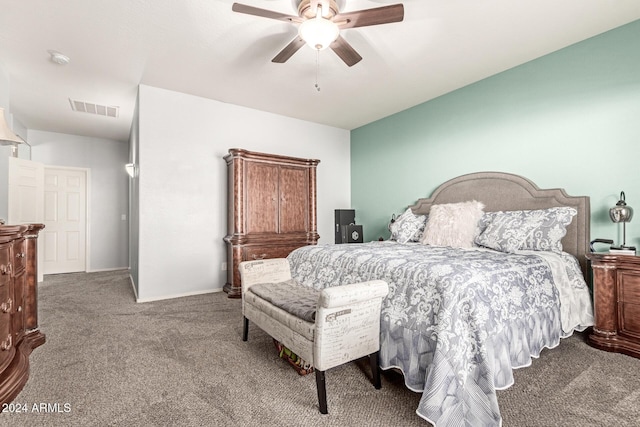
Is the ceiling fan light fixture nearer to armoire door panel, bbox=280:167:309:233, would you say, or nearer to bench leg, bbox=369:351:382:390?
bench leg, bbox=369:351:382:390

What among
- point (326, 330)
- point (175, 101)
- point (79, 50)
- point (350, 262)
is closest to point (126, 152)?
point (175, 101)

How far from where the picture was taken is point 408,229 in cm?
351

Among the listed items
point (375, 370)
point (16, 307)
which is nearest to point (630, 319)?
point (375, 370)

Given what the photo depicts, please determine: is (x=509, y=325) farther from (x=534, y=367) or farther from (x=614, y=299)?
(x=614, y=299)

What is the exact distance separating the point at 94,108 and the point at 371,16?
4385 mm

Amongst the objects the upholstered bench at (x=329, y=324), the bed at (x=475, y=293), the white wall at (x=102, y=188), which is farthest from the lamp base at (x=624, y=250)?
the white wall at (x=102, y=188)

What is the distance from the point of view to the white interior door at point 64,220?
5531 mm

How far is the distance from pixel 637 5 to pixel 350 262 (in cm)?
303

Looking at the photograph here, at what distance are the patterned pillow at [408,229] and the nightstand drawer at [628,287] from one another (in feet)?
5.41

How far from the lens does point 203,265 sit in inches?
162

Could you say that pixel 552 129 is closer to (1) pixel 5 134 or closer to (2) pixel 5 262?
(2) pixel 5 262

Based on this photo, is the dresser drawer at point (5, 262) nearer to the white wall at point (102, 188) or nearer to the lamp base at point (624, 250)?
the lamp base at point (624, 250)

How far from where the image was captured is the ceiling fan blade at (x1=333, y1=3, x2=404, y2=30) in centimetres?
199

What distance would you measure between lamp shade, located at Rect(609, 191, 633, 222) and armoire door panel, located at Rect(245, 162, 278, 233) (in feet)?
11.6
